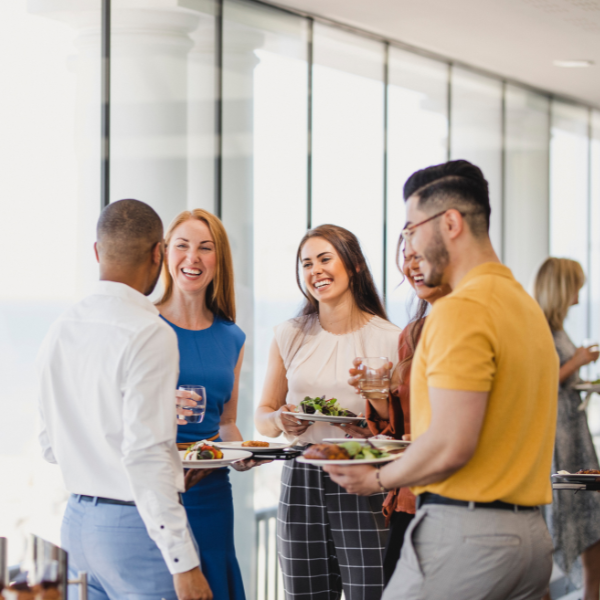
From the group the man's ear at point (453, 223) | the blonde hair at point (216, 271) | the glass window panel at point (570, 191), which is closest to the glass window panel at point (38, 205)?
the blonde hair at point (216, 271)

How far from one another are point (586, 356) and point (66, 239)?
9.44 ft

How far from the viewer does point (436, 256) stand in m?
1.53

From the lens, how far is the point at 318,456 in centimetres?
170

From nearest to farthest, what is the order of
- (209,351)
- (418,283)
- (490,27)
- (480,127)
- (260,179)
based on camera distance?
(418,283), (209,351), (260,179), (490,27), (480,127)

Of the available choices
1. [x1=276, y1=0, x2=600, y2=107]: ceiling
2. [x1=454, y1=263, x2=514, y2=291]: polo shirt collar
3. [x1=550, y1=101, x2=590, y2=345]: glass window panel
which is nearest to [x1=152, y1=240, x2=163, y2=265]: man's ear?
[x1=454, y1=263, x2=514, y2=291]: polo shirt collar

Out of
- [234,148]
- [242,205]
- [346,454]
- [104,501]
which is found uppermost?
[234,148]

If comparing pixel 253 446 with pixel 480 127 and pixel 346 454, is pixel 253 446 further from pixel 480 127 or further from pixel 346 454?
pixel 480 127

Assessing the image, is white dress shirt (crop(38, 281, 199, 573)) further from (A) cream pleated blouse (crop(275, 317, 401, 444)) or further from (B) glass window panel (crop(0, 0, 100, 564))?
(B) glass window panel (crop(0, 0, 100, 564))

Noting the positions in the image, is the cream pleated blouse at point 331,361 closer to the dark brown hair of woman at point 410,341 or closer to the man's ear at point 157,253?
the dark brown hair of woman at point 410,341

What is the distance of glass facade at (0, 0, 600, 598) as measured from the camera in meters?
2.97

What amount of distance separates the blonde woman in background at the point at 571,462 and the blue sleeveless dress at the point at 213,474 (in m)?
2.26

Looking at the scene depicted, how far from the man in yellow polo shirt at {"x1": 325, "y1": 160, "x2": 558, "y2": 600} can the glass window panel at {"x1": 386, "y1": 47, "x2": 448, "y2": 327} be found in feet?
9.06

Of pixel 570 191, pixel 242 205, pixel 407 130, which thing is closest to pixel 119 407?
pixel 242 205

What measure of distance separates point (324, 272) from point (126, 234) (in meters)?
1.06
